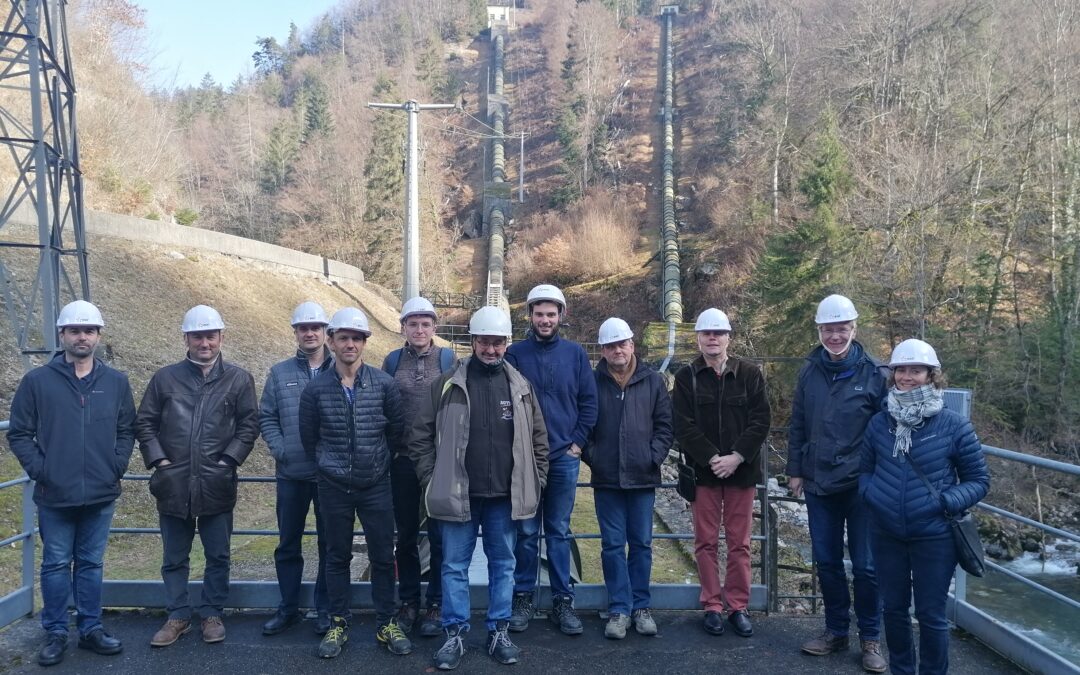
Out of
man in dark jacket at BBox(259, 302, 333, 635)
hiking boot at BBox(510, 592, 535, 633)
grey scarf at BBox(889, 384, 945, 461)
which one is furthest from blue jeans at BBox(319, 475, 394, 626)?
grey scarf at BBox(889, 384, 945, 461)

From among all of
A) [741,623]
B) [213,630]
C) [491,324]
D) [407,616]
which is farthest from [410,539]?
[741,623]

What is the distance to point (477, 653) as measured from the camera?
451 centimetres

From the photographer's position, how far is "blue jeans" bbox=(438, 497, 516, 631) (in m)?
4.45

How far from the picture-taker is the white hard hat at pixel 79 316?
4.41 m

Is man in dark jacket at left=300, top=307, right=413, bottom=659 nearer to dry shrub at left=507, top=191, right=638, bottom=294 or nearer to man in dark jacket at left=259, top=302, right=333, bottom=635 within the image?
man in dark jacket at left=259, top=302, right=333, bottom=635

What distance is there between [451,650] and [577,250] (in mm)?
39814

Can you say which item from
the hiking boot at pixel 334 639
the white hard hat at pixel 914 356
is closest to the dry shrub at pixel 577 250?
the hiking boot at pixel 334 639

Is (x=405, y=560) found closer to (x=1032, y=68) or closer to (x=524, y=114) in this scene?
(x=1032, y=68)

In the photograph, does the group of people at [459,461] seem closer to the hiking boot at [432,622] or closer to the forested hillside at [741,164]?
the hiking boot at [432,622]

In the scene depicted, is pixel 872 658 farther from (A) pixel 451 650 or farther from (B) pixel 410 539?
(B) pixel 410 539

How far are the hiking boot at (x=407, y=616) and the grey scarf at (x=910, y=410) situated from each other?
3.09 m

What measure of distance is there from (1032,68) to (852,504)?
68.1ft

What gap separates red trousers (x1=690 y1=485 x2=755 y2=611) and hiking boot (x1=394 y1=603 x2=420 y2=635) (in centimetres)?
190

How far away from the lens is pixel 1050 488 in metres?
15.8
